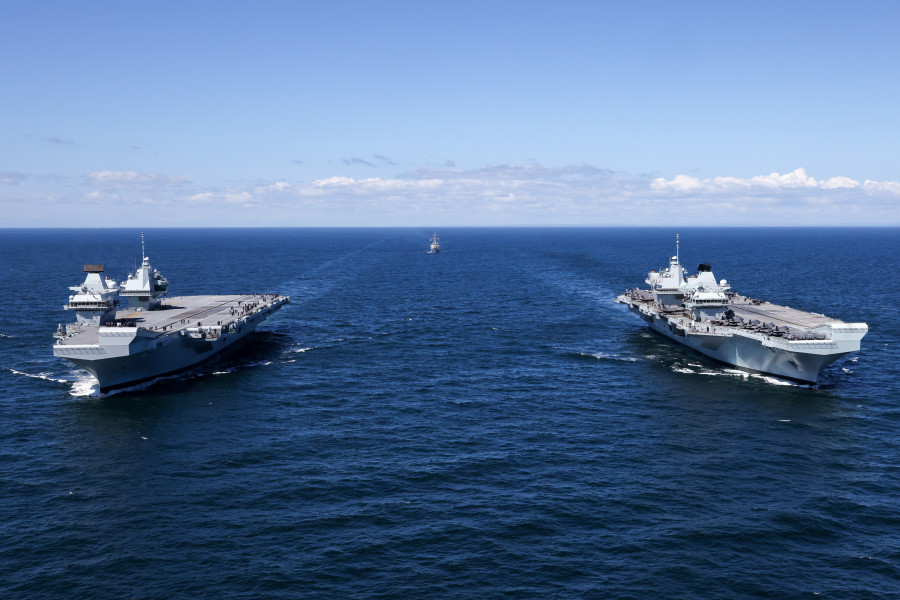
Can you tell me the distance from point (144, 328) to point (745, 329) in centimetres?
6841

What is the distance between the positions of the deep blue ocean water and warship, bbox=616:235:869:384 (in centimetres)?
272

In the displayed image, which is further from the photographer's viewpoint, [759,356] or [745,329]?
[745,329]

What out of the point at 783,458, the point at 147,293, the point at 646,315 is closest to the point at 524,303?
the point at 646,315

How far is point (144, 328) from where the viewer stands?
2795 inches

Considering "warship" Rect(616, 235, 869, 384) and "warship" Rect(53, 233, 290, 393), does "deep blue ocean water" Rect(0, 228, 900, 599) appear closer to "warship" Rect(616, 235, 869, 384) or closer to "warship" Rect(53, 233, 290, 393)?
"warship" Rect(616, 235, 869, 384)

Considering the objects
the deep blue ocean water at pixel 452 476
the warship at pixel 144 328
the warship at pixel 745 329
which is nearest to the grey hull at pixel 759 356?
the warship at pixel 745 329

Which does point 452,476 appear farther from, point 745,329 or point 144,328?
point 745,329

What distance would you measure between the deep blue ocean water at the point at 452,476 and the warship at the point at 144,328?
3.13 meters

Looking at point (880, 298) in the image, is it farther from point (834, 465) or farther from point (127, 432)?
point (127, 432)

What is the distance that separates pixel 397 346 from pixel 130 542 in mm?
52361

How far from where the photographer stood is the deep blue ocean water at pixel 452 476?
112 ft

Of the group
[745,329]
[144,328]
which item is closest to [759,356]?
[745,329]

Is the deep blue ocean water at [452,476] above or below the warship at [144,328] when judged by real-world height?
below

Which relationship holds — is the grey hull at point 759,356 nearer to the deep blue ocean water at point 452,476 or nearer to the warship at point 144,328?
the deep blue ocean water at point 452,476
